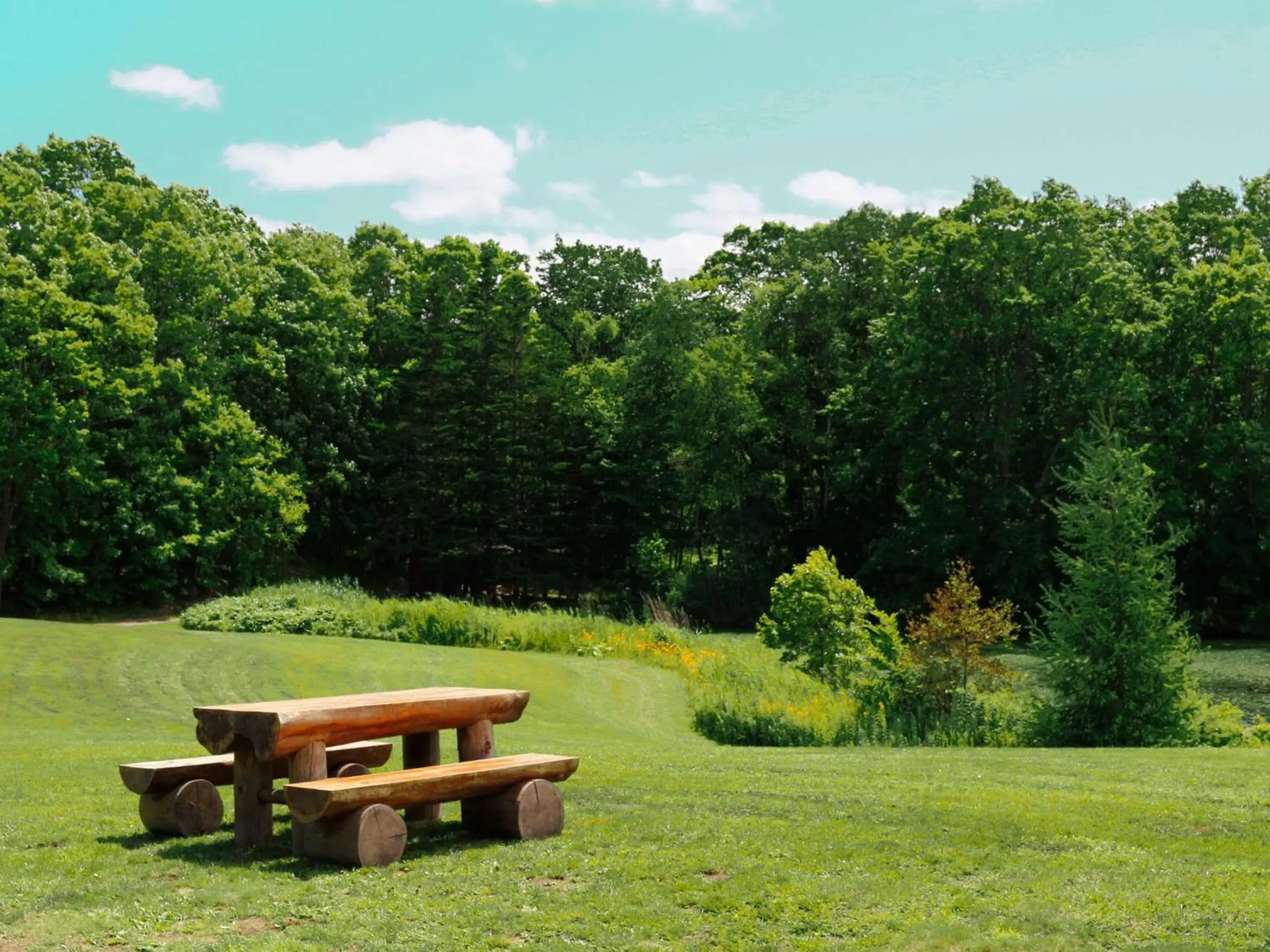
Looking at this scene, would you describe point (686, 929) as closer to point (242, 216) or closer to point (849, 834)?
point (849, 834)

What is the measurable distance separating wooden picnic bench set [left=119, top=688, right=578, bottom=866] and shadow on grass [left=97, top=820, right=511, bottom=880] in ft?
0.22

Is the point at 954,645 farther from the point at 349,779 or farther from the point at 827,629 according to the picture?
the point at 349,779

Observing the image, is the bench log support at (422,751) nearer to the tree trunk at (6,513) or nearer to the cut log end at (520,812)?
the cut log end at (520,812)

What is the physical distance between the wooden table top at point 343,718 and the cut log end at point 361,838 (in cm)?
50

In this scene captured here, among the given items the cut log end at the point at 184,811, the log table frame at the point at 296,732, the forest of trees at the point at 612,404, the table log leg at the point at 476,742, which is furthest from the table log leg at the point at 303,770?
the forest of trees at the point at 612,404

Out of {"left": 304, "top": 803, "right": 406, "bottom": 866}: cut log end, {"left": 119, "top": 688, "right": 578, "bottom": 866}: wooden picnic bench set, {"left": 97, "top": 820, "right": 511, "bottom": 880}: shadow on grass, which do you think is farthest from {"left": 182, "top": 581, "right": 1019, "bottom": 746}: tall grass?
{"left": 304, "top": 803, "right": 406, "bottom": 866}: cut log end

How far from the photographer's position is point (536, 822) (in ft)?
24.2

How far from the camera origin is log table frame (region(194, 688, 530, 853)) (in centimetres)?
690

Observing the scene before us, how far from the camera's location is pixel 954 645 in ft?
60.6

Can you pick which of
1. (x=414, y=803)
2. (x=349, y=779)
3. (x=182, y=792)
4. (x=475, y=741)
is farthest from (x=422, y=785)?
(x=182, y=792)

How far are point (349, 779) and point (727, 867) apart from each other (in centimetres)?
210

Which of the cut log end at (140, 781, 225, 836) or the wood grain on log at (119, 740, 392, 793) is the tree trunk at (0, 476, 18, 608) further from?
the cut log end at (140, 781, 225, 836)

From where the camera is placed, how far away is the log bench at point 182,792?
7.45 meters

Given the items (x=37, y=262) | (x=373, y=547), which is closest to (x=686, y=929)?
(x=37, y=262)
